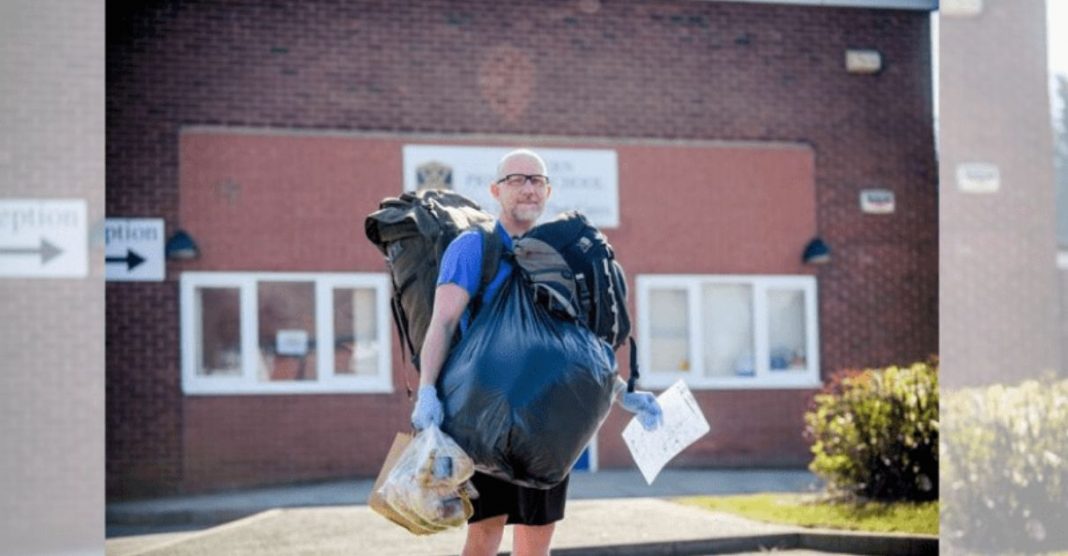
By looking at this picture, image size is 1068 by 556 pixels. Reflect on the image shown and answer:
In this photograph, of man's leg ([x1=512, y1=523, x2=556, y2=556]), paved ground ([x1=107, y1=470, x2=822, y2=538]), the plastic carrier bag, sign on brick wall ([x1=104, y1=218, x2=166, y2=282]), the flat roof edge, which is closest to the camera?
the plastic carrier bag

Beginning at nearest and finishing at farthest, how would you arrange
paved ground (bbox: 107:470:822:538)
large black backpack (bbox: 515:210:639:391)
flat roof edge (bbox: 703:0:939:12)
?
large black backpack (bbox: 515:210:639:391) → paved ground (bbox: 107:470:822:538) → flat roof edge (bbox: 703:0:939:12)

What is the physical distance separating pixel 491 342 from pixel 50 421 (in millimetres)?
4942

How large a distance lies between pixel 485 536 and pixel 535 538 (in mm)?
180

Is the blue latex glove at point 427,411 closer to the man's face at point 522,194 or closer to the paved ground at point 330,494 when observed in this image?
the man's face at point 522,194

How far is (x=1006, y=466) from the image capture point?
781 cm

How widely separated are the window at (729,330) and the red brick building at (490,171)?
2 centimetres

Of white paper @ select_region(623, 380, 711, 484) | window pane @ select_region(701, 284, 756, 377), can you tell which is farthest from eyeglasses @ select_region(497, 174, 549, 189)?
window pane @ select_region(701, 284, 756, 377)

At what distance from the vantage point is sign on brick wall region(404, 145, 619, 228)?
1409cm

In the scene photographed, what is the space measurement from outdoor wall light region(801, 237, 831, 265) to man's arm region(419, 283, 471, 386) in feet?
34.6

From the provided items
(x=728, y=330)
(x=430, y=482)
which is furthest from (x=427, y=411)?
(x=728, y=330)

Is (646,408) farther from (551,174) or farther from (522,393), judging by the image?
(551,174)

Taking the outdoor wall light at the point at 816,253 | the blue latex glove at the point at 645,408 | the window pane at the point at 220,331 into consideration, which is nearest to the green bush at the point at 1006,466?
the blue latex glove at the point at 645,408

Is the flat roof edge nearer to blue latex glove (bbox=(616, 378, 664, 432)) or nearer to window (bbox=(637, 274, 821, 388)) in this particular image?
window (bbox=(637, 274, 821, 388))

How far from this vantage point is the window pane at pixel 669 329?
48.9 feet
